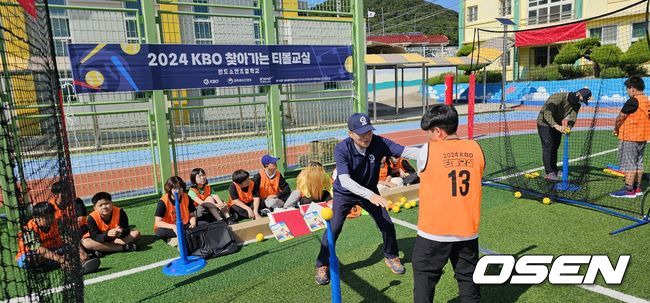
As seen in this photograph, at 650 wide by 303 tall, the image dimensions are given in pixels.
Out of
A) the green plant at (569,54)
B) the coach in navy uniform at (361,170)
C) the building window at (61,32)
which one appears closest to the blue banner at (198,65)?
the building window at (61,32)

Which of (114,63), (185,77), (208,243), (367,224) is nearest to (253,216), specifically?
(208,243)

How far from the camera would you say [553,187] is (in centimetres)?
775

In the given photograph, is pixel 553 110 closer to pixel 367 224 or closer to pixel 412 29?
pixel 367 224

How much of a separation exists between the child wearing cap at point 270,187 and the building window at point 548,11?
1259 inches

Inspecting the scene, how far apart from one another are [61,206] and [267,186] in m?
3.40

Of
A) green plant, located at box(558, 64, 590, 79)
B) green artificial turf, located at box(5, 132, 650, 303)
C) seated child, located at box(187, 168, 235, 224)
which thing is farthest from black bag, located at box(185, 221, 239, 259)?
green plant, located at box(558, 64, 590, 79)

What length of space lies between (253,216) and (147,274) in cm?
206

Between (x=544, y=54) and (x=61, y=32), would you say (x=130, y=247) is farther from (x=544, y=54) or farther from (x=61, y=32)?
(x=544, y=54)

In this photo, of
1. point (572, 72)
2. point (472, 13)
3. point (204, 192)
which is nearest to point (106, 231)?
point (204, 192)

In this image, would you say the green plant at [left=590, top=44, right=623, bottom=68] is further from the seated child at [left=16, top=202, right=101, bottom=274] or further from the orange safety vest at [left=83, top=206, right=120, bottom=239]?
the seated child at [left=16, top=202, right=101, bottom=274]

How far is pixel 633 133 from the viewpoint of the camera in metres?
6.97

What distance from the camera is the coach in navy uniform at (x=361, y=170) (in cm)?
435

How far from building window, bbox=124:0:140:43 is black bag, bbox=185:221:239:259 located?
3969 mm

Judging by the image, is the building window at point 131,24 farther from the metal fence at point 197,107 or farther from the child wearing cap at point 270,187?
the child wearing cap at point 270,187
